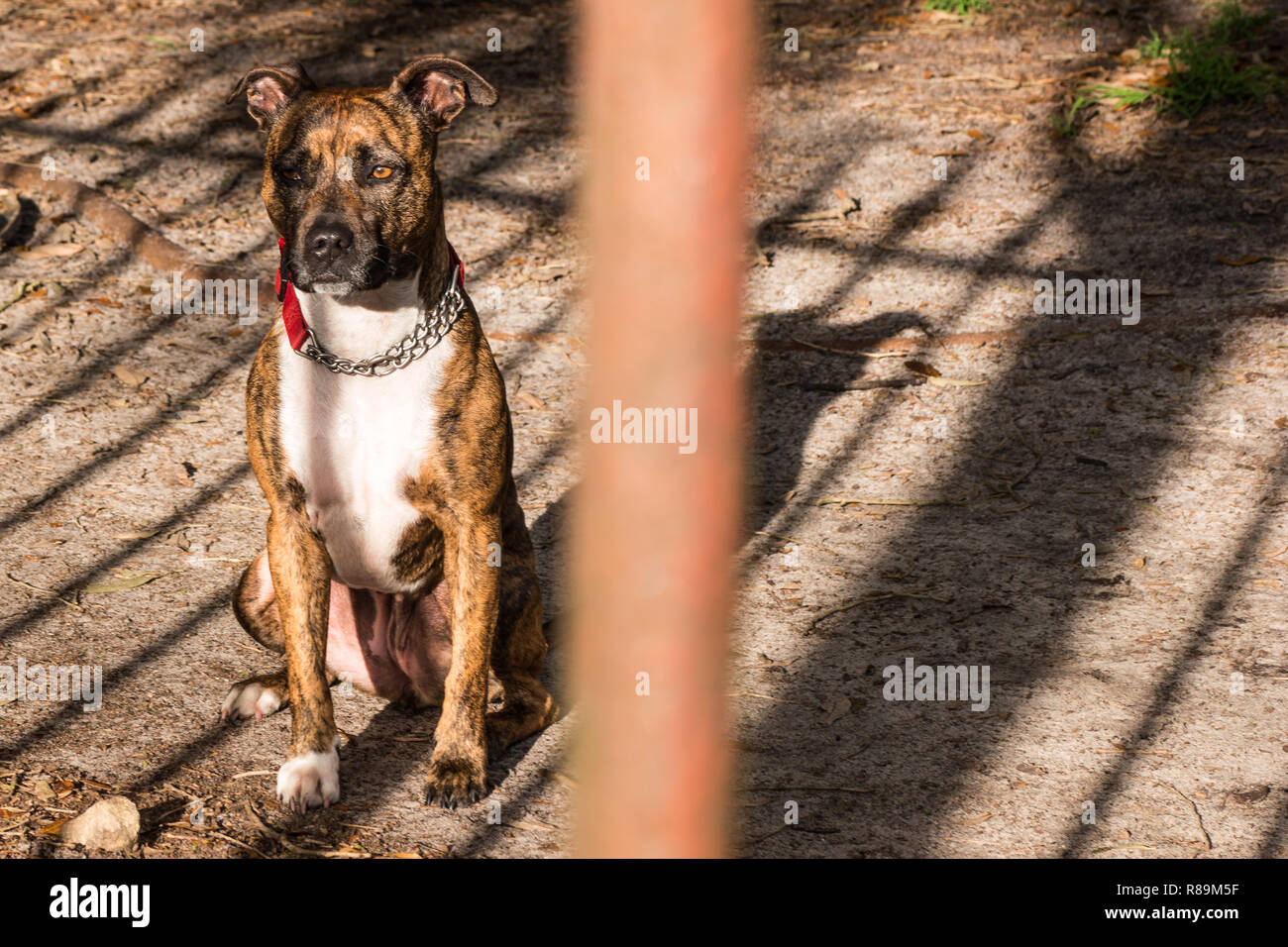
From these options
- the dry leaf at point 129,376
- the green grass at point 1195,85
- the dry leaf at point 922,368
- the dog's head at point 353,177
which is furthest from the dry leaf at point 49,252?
the green grass at point 1195,85

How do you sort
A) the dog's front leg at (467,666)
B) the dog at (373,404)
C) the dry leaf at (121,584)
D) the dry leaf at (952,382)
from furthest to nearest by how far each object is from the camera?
the dry leaf at (952,382) < the dry leaf at (121,584) < the dog's front leg at (467,666) < the dog at (373,404)

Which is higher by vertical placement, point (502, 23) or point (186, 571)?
point (502, 23)

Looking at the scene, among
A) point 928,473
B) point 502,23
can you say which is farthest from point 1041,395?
point 502,23

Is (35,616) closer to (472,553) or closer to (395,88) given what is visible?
(472,553)

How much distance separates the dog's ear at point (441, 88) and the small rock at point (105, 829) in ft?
6.51

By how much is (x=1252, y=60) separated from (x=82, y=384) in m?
7.13

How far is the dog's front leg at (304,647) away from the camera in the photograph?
3621mm

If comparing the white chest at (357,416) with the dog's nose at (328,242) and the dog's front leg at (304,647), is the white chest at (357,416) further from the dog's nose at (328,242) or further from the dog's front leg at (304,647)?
the dog's nose at (328,242)

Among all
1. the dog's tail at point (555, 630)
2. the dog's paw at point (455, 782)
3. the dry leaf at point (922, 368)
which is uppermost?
the dry leaf at point (922, 368)

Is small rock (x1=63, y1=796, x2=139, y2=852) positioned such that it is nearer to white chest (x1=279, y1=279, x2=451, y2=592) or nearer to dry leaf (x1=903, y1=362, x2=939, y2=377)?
white chest (x1=279, y1=279, x2=451, y2=592)

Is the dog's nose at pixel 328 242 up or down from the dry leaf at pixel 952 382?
→ up

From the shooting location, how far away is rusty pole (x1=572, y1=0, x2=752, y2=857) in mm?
1008

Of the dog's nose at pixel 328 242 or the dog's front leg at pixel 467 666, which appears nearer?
the dog's nose at pixel 328 242
